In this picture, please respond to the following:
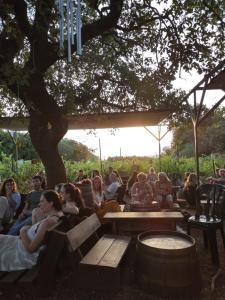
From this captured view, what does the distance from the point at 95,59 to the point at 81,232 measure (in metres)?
5.58

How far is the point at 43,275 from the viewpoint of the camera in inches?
130

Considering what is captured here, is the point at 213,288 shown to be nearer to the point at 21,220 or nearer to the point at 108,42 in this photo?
the point at 21,220

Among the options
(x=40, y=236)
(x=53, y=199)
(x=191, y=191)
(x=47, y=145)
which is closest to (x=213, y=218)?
(x=53, y=199)

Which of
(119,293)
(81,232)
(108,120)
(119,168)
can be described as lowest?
(119,293)

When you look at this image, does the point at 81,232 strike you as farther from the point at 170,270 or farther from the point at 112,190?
the point at 112,190

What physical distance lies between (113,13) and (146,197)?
144 inches

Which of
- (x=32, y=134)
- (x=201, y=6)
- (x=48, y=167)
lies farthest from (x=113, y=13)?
(x=48, y=167)

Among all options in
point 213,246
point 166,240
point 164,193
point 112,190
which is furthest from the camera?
point 112,190

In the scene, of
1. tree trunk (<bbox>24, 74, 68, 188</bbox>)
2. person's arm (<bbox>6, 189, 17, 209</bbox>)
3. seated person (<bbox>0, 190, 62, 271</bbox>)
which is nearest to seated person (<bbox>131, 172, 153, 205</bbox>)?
tree trunk (<bbox>24, 74, 68, 188</bbox>)

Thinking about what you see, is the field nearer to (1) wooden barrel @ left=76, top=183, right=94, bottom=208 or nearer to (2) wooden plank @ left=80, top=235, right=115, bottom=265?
(1) wooden barrel @ left=76, top=183, right=94, bottom=208

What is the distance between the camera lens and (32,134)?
698cm

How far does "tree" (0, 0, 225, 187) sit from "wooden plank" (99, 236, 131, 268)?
2770 mm

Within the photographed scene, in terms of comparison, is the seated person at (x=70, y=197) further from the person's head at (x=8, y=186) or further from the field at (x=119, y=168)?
the field at (x=119, y=168)

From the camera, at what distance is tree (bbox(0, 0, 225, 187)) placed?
18.1ft
